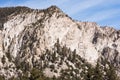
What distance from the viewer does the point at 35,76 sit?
105 meters

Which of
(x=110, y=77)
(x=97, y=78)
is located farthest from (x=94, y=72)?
(x=110, y=77)

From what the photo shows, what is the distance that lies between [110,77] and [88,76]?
19.1 m

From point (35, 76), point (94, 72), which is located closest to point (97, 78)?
point (94, 72)

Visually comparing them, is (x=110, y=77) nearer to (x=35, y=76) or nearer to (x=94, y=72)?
(x=94, y=72)

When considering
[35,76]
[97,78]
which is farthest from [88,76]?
[35,76]

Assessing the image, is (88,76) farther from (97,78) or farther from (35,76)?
(35,76)

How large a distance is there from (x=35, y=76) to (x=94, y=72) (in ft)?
52.6

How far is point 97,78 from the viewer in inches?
4318

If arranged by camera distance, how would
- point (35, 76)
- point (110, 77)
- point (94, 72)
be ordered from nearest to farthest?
point (35, 76) → point (94, 72) → point (110, 77)

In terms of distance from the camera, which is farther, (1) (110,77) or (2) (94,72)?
(1) (110,77)

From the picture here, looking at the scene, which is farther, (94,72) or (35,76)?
(94,72)

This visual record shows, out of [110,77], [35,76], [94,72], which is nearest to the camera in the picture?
[35,76]

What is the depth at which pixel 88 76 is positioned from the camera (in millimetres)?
108438

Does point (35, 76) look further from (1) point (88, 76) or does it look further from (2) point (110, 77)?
(2) point (110, 77)
